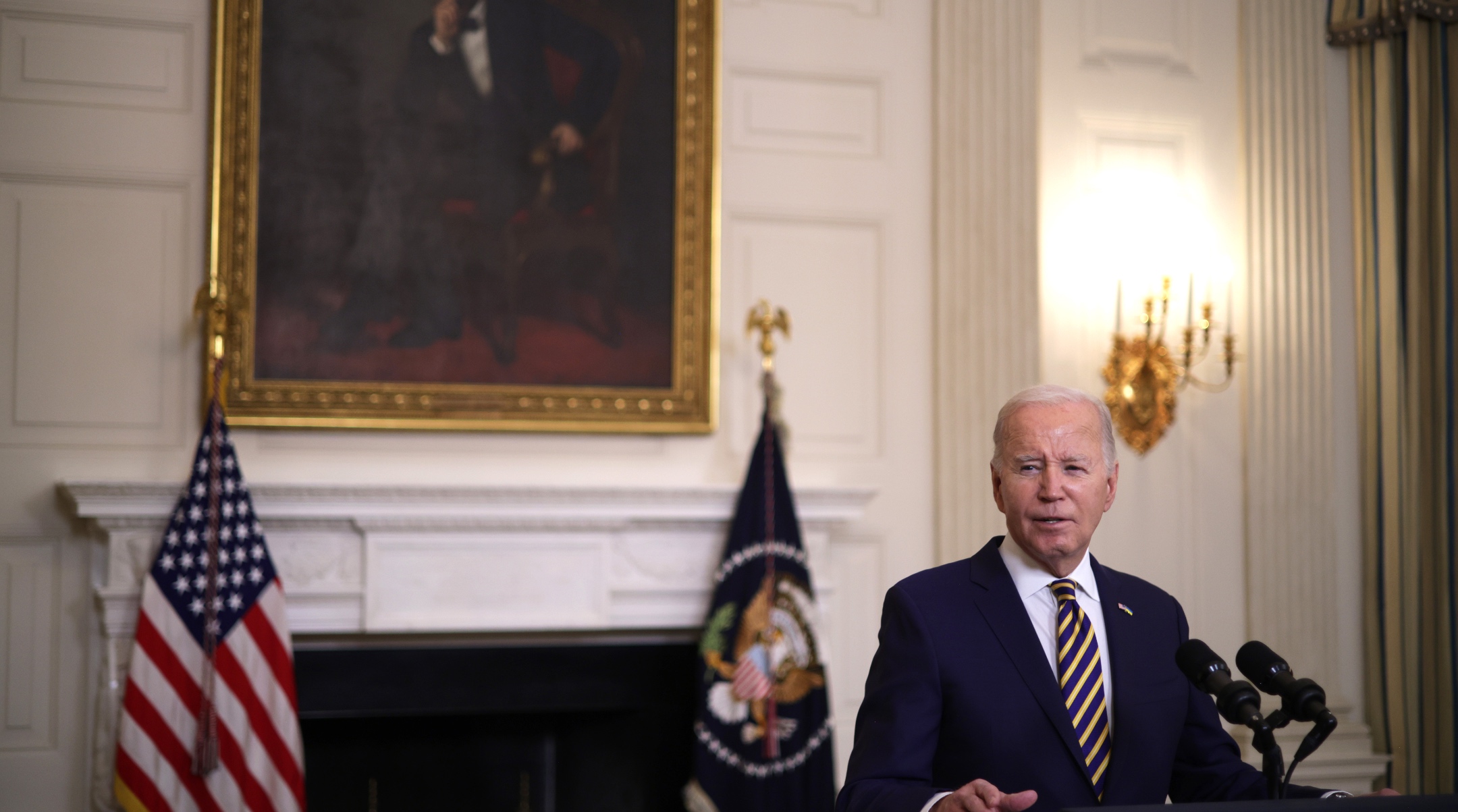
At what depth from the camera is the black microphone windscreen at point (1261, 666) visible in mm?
2035

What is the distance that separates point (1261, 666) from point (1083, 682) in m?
0.40

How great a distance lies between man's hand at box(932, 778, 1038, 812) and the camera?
198 cm

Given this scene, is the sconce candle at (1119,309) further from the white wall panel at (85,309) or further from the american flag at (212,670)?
the white wall panel at (85,309)

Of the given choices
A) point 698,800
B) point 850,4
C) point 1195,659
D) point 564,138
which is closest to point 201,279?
point 564,138

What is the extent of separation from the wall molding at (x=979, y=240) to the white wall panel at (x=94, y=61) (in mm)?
3115

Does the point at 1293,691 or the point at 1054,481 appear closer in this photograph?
the point at 1293,691

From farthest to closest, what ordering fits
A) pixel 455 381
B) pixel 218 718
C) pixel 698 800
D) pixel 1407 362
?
pixel 1407 362, pixel 455 381, pixel 698 800, pixel 218 718

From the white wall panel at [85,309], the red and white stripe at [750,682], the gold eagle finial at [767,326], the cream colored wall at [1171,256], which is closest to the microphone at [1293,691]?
the red and white stripe at [750,682]

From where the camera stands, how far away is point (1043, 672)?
7.75 ft

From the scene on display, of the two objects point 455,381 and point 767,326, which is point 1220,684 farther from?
point 455,381

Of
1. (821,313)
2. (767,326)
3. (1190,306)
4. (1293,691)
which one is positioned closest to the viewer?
(1293,691)

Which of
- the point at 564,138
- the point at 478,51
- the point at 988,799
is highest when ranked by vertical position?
the point at 478,51

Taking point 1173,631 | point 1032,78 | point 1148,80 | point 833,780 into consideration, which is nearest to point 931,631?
point 1173,631

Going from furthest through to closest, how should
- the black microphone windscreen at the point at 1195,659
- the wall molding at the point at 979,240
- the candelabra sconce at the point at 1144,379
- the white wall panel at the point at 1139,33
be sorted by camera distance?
the white wall panel at the point at 1139,33
the candelabra sconce at the point at 1144,379
the wall molding at the point at 979,240
the black microphone windscreen at the point at 1195,659
